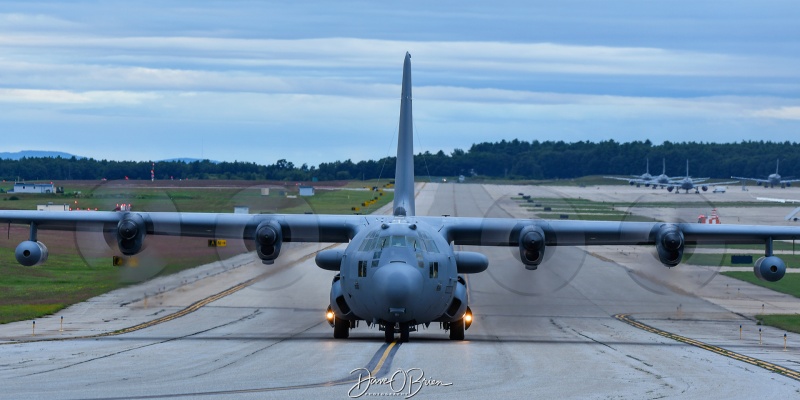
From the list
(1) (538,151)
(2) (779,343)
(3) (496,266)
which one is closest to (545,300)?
(3) (496,266)

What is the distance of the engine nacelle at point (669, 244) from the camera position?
33000mm

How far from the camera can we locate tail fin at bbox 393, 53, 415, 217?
36438 millimetres

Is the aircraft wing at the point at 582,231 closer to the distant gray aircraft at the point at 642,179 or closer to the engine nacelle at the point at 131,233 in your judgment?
the engine nacelle at the point at 131,233

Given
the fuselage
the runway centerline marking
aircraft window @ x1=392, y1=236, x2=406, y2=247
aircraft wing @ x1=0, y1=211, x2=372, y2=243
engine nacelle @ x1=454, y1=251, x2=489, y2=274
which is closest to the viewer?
the fuselage

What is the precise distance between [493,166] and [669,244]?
120 metres

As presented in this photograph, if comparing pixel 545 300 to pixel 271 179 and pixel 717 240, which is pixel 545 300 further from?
pixel 271 179

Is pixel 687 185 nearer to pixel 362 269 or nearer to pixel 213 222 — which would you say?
pixel 213 222

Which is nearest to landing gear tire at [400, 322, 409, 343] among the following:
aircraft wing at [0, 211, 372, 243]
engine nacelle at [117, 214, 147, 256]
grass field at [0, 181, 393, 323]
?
aircraft wing at [0, 211, 372, 243]

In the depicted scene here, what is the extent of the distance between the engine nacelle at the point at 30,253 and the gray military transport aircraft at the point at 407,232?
0.03 m

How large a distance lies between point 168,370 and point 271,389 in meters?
3.87

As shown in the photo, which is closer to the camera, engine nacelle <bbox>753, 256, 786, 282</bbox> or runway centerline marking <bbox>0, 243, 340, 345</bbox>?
runway centerline marking <bbox>0, 243, 340, 345</bbox>

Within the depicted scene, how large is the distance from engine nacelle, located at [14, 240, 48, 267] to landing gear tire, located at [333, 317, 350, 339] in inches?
408

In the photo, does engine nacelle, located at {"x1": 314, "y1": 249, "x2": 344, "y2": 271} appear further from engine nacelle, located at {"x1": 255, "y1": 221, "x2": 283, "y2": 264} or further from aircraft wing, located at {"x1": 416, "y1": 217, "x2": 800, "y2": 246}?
aircraft wing, located at {"x1": 416, "y1": 217, "x2": 800, "y2": 246}
